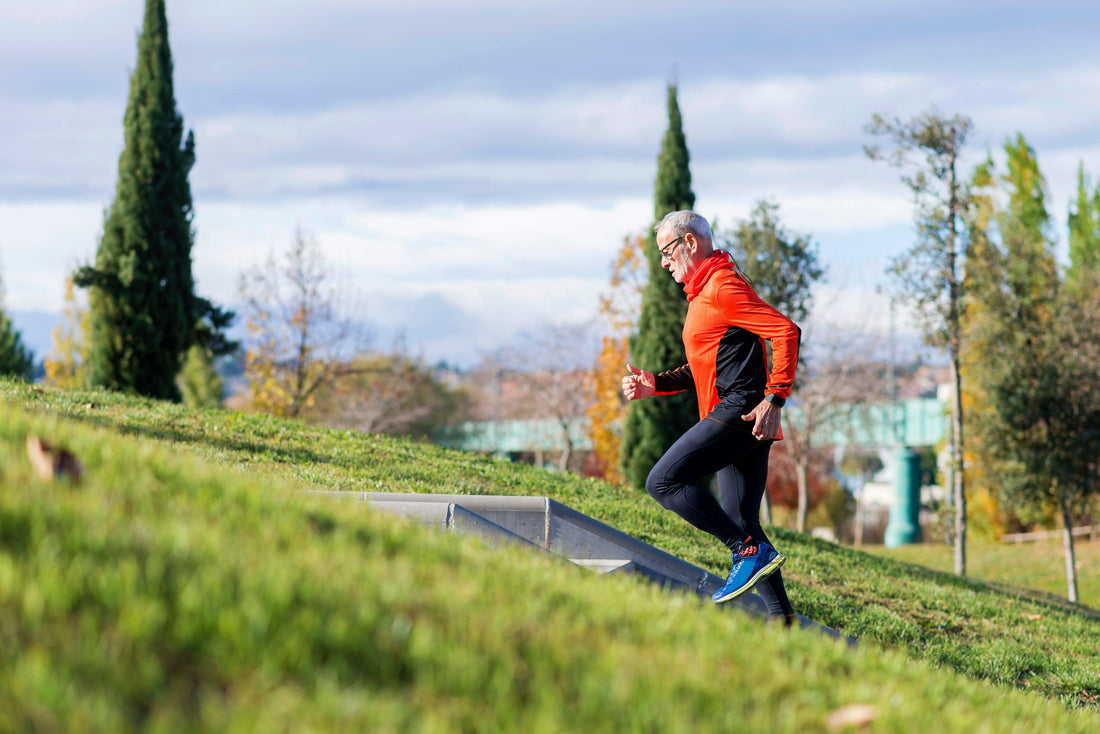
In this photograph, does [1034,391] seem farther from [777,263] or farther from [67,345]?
[67,345]

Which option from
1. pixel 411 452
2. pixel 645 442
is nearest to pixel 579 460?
pixel 645 442

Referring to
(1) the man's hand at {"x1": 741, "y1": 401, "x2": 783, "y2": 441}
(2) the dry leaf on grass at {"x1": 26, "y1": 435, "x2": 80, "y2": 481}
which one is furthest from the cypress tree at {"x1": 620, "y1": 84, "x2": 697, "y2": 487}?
(2) the dry leaf on grass at {"x1": 26, "y1": 435, "x2": 80, "y2": 481}

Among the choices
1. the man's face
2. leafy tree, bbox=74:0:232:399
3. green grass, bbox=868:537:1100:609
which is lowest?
green grass, bbox=868:537:1100:609

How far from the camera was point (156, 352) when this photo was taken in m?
21.0

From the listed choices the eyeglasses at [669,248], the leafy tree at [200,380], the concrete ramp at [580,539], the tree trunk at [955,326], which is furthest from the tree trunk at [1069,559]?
the leafy tree at [200,380]

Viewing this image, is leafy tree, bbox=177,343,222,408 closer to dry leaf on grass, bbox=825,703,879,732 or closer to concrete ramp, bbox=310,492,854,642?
concrete ramp, bbox=310,492,854,642

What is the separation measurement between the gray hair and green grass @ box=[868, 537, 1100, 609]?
65.5 ft

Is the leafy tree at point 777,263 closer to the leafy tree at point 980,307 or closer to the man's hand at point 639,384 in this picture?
the leafy tree at point 980,307

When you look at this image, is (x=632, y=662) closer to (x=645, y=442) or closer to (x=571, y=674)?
(x=571, y=674)

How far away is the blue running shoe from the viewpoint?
18.3ft

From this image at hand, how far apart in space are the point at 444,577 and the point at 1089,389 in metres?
21.7

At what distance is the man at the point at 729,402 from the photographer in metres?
5.50

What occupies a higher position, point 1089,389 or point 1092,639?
point 1089,389

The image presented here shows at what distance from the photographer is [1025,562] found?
2833 cm
